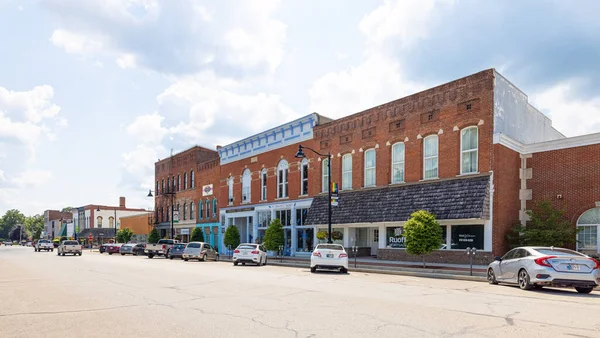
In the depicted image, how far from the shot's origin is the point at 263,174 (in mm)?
40719

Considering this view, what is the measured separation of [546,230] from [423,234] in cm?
550

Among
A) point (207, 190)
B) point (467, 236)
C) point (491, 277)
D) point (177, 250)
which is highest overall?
point (207, 190)

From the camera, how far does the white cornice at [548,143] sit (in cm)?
2186

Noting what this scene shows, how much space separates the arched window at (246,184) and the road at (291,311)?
27.2 metres

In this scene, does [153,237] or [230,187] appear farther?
[153,237]

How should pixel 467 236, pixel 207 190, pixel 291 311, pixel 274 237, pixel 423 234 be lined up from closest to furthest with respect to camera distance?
1. pixel 291 311
2. pixel 423 234
3. pixel 467 236
4. pixel 274 237
5. pixel 207 190

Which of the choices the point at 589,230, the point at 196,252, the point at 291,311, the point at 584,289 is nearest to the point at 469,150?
the point at 589,230

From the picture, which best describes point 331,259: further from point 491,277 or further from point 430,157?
point 430,157

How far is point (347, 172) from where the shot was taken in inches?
1251

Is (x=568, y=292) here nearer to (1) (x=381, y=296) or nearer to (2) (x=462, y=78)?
(1) (x=381, y=296)

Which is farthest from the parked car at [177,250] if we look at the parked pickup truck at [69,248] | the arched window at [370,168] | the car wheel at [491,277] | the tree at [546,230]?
the car wheel at [491,277]

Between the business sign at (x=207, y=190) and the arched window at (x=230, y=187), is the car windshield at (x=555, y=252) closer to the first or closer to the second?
the arched window at (x=230, y=187)

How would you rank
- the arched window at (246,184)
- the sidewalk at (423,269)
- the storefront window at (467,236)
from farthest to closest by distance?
the arched window at (246,184), the storefront window at (467,236), the sidewalk at (423,269)

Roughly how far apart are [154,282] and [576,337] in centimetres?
1302
